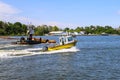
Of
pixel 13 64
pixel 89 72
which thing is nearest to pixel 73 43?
pixel 13 64

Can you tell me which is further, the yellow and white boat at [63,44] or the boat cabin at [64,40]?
the boat cabin at [64,40]

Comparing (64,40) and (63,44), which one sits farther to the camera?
(64,40)

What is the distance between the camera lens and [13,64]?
143 ft

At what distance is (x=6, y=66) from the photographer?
1642 inches

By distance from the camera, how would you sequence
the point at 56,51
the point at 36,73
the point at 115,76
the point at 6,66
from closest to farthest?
the point at 115,76 → the point at 36,73 → the point at 6,66 → the point at 56,51

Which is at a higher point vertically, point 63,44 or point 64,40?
point 64,40

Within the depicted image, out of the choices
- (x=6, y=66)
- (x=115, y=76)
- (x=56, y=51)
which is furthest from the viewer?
(x=56, y=51)

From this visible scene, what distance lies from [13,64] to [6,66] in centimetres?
207

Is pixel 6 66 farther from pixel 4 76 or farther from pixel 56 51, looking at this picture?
pixel 56 51

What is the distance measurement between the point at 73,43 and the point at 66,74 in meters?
30.9

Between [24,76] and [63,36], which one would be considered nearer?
[24,76]

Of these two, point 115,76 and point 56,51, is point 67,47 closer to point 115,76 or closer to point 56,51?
point 56,51

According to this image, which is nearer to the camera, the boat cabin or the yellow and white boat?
the yellow and white boat

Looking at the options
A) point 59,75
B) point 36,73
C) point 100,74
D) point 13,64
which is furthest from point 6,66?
point 100,74
